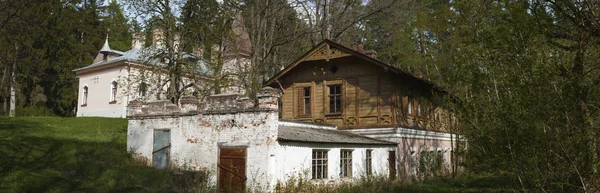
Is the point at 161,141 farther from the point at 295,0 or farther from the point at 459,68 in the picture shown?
the point at 295,0

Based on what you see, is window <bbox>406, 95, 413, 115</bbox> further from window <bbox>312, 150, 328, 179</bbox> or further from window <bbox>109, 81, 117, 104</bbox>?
window <bbox>109, 81, 117, 104</bbox>

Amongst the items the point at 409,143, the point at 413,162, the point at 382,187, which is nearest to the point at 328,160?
the point at 382,187

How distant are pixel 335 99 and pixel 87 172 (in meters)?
10.9

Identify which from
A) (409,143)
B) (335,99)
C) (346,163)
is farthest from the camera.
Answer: (335,99)

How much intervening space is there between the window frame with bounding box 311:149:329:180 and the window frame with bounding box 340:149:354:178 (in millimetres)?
932

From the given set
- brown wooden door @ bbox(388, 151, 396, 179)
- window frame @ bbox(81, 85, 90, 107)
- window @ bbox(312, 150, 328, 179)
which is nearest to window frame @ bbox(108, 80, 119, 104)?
window frame @ bbox(81, 85, 90, 107)

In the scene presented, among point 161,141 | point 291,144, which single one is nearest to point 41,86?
point 161,141

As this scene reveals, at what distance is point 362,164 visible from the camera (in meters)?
18.5

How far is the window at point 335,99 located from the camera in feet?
73.0

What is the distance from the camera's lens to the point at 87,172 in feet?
53.3

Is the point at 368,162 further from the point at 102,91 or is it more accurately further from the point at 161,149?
the point at 102,91

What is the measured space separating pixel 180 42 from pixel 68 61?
23.3 metres

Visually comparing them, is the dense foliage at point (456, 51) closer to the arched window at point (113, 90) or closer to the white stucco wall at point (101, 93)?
the white stucco wall at point (101, 93)

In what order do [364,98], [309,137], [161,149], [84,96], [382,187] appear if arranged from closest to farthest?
[309,137]
[382,187]
[161,149]
[364,98]
[84,96]
